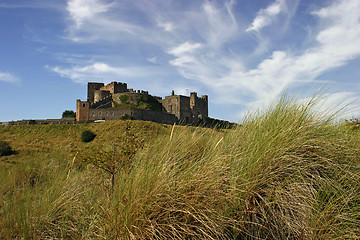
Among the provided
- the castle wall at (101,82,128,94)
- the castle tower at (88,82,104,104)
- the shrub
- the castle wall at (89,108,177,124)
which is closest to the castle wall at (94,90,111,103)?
the castle wall at (101,82,128,94)

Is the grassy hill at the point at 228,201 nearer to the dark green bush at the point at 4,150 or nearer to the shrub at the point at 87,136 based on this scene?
the dark green bush at the point at 4,150

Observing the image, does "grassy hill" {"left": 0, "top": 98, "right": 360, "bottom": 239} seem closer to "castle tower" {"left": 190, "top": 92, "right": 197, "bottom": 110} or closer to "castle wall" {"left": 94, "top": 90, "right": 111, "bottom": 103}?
"castle tower" {"left": 190, "top": 92, "right": 197, "bottom": 110}

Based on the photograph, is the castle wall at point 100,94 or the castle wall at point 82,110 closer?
the castle wall at point 82,110

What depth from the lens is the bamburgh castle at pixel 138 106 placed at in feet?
157

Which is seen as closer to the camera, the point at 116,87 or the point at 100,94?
the point at 100,94

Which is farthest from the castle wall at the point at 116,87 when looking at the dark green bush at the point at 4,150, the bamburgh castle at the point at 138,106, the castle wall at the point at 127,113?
the dark green bush at the point at 4,150

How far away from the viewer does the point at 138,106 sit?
53.7m

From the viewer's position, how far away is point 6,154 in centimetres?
2745

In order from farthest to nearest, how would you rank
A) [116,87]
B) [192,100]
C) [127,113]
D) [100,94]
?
[116,87] → [100,94] → [192,100] → [127,113]

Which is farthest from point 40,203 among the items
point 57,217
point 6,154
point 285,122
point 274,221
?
point 6,154

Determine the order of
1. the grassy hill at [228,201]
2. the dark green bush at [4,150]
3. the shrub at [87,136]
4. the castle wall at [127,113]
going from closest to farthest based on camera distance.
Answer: the grassy hill at [228,201] < the dark green bush at [4,150] < the shrub at [87,136] < the castle wall at [127,113]

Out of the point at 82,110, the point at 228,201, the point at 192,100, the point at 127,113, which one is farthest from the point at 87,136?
the point at 228,201

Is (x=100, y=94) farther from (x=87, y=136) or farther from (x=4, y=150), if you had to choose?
(x=4, y=150)

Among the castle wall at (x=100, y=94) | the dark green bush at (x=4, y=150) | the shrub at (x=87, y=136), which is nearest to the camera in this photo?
the dark green bush at (x=4, y=150)
